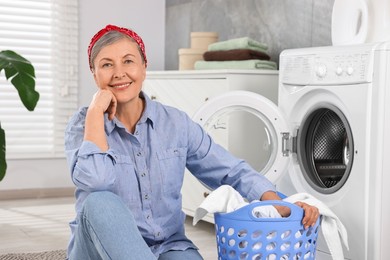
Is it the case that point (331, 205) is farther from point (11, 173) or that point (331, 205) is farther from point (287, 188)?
point (11, 173)

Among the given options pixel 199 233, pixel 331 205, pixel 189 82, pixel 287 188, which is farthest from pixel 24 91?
pixel 331 205

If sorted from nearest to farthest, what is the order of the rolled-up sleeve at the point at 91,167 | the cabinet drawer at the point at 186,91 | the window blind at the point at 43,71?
the rolled-up sleeve at the point at 91,167 → the cabinet drawer at the point at 186,91 → the window blind at the point at 43,71

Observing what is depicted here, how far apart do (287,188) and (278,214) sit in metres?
1.06

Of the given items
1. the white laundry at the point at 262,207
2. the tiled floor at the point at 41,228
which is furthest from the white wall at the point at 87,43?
the white laundry at the point at 262,207

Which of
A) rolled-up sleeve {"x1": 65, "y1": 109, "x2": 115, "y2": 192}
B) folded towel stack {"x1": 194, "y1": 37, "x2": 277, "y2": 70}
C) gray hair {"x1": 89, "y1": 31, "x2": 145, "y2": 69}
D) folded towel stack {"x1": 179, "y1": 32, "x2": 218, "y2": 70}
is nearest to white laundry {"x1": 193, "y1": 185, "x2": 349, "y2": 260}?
rolled-up sleeve {"x1": 65, "y1": 109, "x2": 115, "y2": 192}

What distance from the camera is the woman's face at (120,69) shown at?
184 centimetres

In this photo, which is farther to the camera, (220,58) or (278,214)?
(220,58)

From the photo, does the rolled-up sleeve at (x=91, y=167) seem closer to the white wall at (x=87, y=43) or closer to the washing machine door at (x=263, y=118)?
the washing machine door at (x=263, y=118)

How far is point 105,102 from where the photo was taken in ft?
5.90

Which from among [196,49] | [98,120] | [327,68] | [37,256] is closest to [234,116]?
[327,68]

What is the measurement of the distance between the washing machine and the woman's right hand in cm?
92

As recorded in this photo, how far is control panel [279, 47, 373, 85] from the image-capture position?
2.38m

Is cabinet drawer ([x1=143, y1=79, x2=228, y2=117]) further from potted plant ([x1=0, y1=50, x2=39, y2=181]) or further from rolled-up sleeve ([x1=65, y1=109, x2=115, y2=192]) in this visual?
rolled-up sleeve ([x1=65, y1=109, x2=115, y2=192])

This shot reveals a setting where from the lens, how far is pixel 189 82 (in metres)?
3.46
